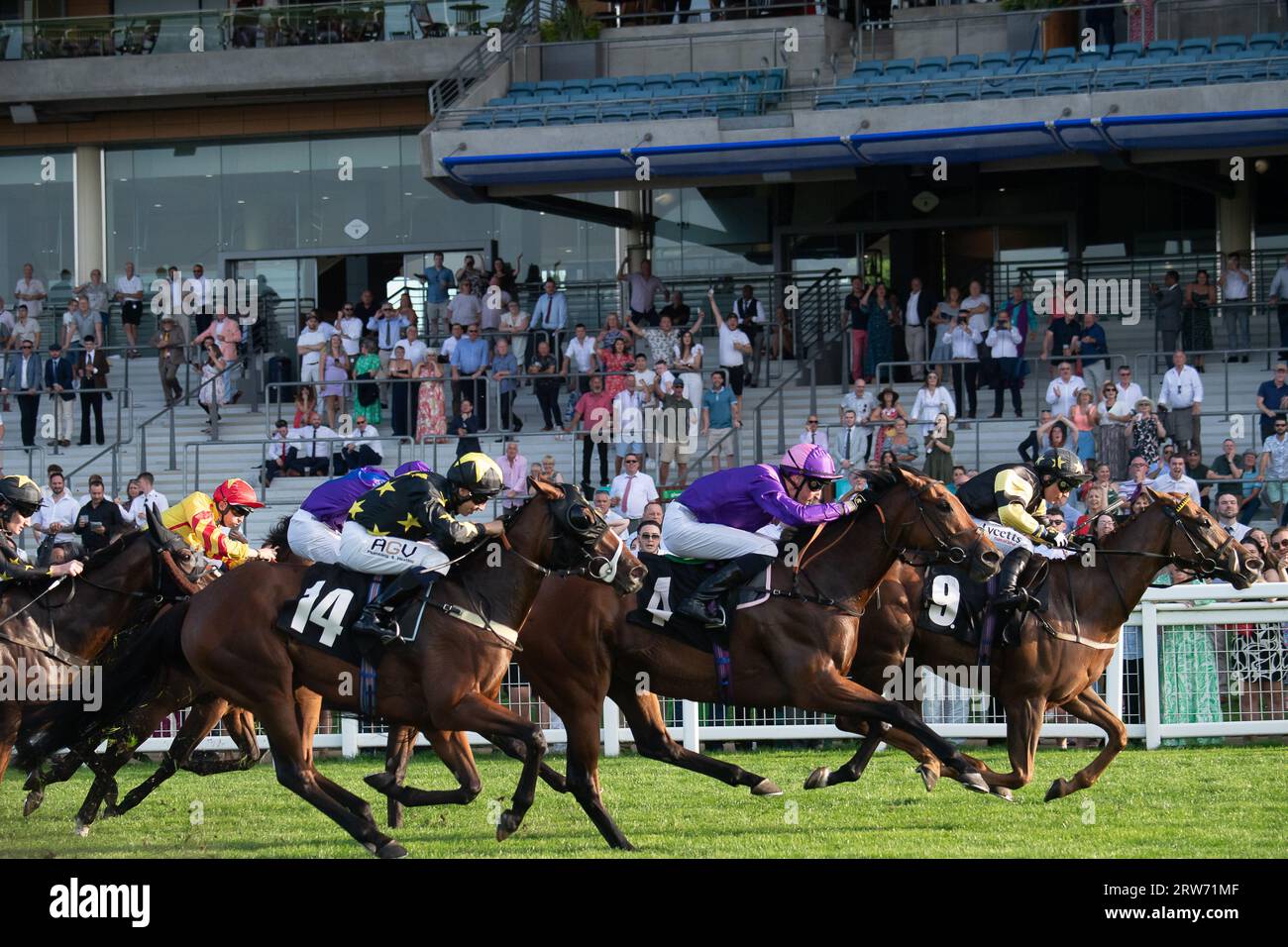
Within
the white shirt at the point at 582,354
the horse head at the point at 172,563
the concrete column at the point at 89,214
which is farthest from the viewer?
A: the concrete column at the point at 89,214

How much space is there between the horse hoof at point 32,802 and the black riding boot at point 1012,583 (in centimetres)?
514

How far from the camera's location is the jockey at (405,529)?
7941mm

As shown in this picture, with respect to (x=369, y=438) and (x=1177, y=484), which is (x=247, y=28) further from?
(x=1177, y=484)

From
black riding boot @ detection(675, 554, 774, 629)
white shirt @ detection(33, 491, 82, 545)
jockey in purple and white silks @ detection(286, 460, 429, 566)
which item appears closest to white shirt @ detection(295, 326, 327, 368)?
white shirt @ detection(33, 491, 82, 545)

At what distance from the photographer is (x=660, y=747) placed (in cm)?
893

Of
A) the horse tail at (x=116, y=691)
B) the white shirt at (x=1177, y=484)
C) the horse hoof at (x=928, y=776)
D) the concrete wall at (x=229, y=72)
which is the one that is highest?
the concrete wall at (x=229, y=72)

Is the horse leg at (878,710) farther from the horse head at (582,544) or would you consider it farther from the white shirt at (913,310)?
the white shirt at (913,310)

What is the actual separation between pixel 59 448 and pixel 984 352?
1005 centimetres

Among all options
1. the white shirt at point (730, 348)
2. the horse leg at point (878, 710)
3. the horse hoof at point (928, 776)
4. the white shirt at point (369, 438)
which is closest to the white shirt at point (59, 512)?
the white shirt at point (369, 438)

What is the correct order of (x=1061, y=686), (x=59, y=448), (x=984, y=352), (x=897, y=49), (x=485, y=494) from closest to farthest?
(x=485, y=494) → (x=1061, y=686) → (x=984, y=352) → (x=59, y=448) → (x=897, y=49)

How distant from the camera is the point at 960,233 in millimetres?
21969

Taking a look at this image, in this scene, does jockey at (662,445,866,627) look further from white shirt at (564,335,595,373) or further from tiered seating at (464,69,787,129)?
tiered seating at (464,69,787,129)
